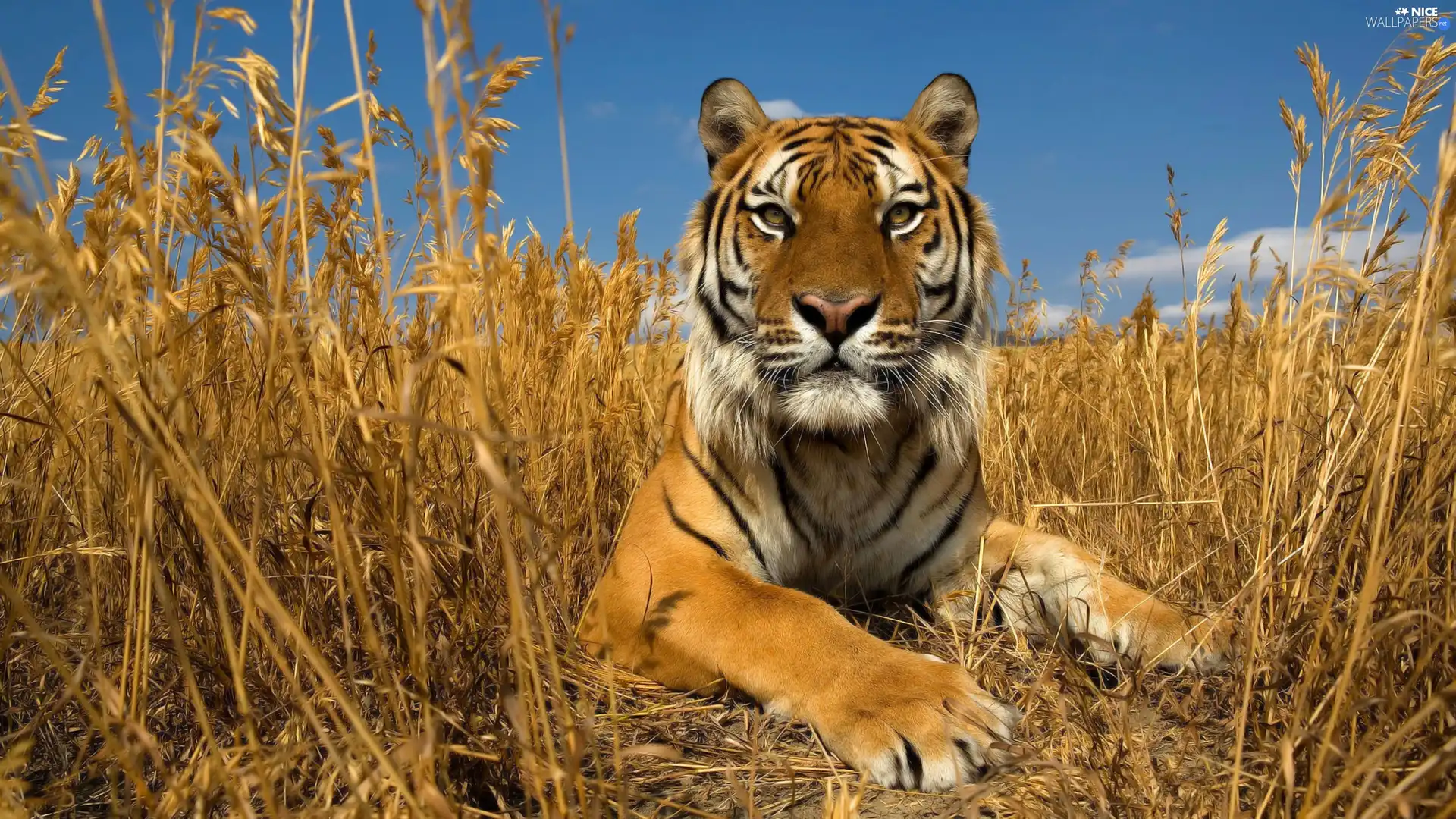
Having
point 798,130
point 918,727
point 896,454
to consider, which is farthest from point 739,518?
point 798,130

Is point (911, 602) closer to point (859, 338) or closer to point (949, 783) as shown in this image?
point (859, 338)

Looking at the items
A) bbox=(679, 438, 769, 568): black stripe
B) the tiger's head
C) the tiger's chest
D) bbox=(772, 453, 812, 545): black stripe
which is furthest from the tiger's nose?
bbox=(679, 438, 769, 568): black stripe

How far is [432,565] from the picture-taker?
1.64 m

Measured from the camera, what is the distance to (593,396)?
12.5 ft

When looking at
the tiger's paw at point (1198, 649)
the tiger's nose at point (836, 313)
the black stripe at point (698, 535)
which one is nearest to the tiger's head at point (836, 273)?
the tiger's nose at point (836, 313)

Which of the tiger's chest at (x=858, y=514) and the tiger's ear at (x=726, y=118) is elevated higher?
the tiger's ear at (x=726, y=118)

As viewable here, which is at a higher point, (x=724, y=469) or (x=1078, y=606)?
(x=724, y=469)

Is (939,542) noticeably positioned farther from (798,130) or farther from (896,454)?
(798,130)

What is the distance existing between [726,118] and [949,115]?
0.76 metres

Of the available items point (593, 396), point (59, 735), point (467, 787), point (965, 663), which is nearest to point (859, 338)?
point (965, 663)

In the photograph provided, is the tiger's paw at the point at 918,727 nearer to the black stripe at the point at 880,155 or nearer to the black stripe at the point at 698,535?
the black stripe at the point at 698,535

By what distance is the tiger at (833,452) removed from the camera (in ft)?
7.18

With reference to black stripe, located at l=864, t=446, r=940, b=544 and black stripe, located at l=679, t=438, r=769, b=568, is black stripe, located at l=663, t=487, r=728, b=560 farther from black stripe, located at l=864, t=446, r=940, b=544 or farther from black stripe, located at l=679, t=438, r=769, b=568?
black stripe, located at l=864, t=446, r=940, b=544

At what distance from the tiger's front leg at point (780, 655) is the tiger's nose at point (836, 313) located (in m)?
0.66
